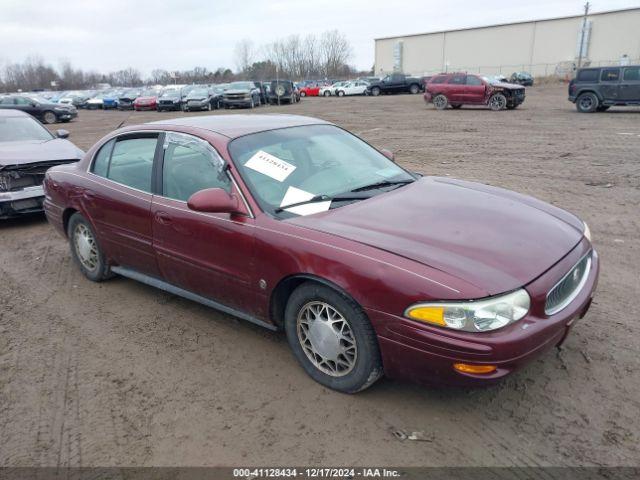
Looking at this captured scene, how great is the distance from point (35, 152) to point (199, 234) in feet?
16.8

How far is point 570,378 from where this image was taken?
307 cm

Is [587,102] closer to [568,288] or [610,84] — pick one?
[610,84]

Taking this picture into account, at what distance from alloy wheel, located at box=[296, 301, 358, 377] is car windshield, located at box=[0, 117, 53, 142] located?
6.88 metres

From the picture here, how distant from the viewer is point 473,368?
247 centimetres

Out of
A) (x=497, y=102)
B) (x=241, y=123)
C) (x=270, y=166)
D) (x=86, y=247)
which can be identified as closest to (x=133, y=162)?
(x=241, y=123)

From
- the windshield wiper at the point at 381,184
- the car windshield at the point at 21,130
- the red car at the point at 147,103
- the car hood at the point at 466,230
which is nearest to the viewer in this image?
the car hood at the point at 466,230

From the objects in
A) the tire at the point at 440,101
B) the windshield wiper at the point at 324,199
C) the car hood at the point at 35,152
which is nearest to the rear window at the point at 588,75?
the tire at the point at 440,101

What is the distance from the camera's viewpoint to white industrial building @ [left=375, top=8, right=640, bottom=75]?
58.1 meters

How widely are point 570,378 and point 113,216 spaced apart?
367 cm

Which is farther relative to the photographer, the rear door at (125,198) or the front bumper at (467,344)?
the rear door at (125,198)

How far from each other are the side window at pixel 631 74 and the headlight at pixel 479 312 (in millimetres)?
19211

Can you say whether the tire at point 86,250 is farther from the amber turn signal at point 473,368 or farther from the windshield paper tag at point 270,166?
the amber turn signal at point 473,368

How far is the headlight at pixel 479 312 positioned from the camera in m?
2.44


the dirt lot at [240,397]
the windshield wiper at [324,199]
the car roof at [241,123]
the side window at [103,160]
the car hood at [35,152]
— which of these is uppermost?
the car roof at [241,123]
